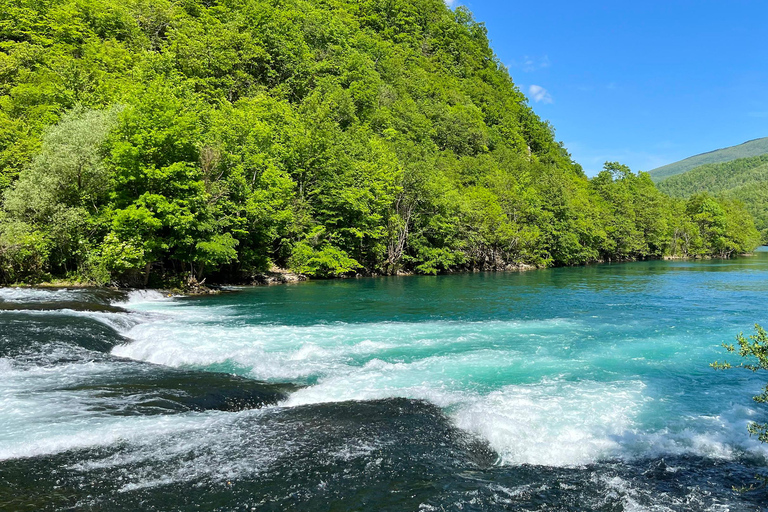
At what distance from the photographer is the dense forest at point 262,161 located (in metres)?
26.0

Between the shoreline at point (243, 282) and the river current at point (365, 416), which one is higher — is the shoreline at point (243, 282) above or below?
above

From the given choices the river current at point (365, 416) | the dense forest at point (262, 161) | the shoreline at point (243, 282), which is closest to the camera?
the river current at point (365, 416)

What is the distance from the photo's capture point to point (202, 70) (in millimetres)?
50719

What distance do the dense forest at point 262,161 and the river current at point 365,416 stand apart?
9.83 m

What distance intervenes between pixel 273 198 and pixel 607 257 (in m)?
70.7

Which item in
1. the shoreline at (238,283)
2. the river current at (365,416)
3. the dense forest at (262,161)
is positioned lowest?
the river current at (365,416)

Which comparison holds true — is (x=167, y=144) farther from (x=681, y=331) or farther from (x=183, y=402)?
(x=681, y=331)

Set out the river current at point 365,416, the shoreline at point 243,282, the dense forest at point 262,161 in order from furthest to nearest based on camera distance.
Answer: the dense forest at point 262,161 → the shoreline at point 243,282 → the river current at point 365,416

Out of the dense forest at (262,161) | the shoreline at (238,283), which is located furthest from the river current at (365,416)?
the dense forest at (262,161)

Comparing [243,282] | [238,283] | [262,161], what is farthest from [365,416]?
[262,161]

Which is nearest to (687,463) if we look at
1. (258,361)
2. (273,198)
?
(258,361)

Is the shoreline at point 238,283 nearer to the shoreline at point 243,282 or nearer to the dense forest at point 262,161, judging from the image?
the shoreline at point 243,282

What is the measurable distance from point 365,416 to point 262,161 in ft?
107

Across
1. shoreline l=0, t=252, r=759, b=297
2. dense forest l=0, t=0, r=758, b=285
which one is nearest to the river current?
shoreline l=0, t=252, r=759, b=297
